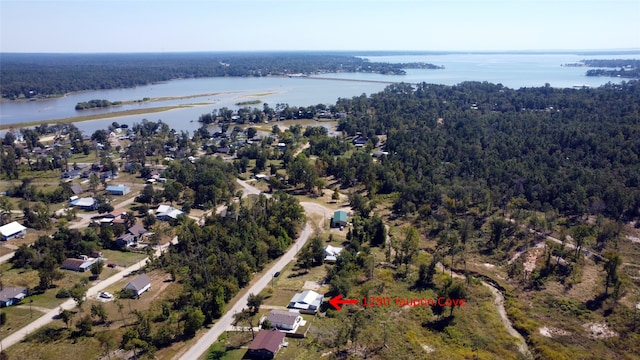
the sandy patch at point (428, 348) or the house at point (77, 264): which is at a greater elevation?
the house at point (77, 264)

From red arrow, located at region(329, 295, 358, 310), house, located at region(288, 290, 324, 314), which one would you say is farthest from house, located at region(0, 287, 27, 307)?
red arrow, located at region(329, 295, 358, 310)

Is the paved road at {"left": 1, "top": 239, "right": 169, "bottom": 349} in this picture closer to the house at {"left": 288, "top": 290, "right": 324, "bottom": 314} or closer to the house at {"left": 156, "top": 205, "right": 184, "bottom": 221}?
the house at {"left": 156, "top": 205, "right": 184, "bottom": 221}

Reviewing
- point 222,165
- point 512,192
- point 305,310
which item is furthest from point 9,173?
point 512,192

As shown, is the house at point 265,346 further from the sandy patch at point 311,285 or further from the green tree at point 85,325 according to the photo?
the green tree at point 85,325

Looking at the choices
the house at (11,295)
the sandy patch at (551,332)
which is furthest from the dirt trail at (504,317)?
the house at (11,295)


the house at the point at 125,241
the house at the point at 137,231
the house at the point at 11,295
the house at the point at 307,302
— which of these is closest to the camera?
the house at the point at 307,302

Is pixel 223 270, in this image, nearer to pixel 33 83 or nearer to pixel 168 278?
pixel 168 278

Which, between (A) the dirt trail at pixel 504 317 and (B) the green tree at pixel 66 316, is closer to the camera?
(A) the dirt trail at pixel 504 317
